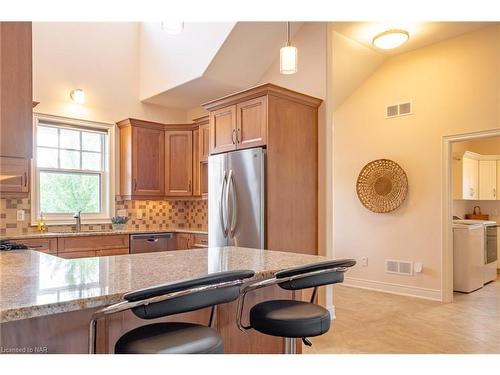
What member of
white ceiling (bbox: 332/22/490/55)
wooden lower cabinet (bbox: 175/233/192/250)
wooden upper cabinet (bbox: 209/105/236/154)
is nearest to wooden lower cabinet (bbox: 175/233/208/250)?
wooden lower cabinet (bbox: 175/233/192/250)

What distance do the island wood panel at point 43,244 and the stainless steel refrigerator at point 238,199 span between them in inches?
63.0

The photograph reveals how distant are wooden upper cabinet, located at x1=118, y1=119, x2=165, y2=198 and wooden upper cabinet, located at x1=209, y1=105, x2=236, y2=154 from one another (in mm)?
1311

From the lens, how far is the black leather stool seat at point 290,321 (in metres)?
1.55

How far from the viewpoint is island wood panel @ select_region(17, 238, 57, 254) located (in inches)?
149

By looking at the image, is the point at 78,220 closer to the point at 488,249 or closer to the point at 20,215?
the point at 20,215

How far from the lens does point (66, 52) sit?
15.5 feet

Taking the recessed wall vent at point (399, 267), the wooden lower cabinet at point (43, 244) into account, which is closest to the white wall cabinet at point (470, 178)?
the recessed wall vent at point (399, 267)

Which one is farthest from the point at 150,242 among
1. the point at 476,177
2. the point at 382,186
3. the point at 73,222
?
the point at 476,177

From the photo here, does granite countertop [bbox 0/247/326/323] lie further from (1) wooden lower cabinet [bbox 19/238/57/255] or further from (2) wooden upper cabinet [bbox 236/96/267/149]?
(1) wooden lower cabinet [bbox 19/238/57/255]

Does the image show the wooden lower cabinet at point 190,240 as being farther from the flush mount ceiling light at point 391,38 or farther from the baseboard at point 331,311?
the flush mount ceiling light at point 391,38

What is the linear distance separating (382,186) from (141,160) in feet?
10.7

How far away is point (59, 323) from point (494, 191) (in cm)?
740

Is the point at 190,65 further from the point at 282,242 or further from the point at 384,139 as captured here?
the point at 384,139
